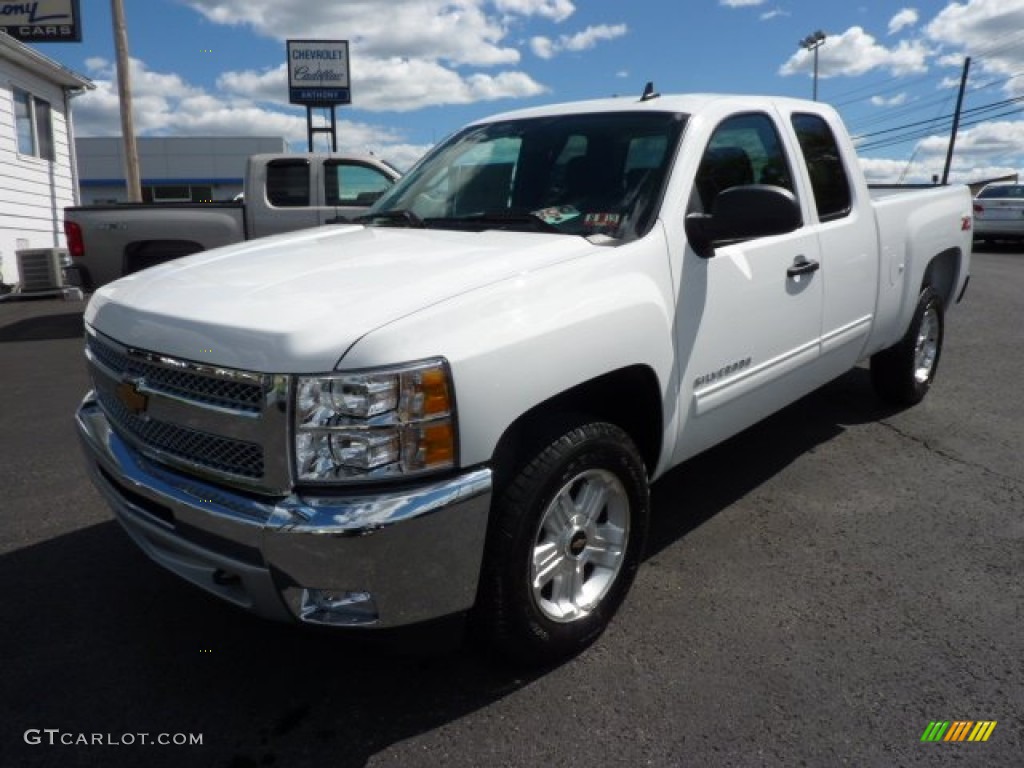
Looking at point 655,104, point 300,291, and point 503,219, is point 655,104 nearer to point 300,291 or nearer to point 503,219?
point 503,219

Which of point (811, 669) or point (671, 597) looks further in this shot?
point (671, 597)

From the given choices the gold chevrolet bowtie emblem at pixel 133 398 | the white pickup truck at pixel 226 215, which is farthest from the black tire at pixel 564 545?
the white pickup truck at pixel 226 215

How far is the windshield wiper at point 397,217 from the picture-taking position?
11.5ft

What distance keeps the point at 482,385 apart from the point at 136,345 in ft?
3.63

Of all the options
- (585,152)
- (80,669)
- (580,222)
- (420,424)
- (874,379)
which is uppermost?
(585,152)

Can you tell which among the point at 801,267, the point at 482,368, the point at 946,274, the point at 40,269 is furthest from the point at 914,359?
the point at 40,269

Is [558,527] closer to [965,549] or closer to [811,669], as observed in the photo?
[811,669]

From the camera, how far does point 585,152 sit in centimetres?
340

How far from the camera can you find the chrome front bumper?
2061mm

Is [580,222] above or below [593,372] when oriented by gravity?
above

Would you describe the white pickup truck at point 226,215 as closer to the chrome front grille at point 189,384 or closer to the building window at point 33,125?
the chrome front grille at point 189,384

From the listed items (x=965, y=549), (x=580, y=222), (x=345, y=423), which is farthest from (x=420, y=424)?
(x=965, y=549)

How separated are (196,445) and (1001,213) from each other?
19835 mm

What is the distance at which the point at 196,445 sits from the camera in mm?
2352
